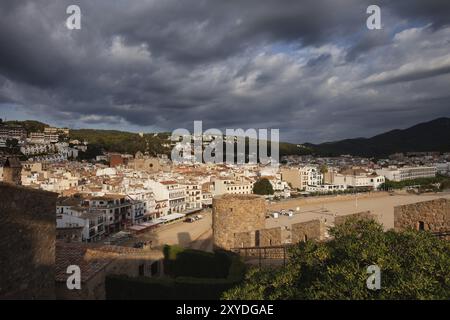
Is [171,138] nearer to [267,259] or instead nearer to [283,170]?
[283,170]

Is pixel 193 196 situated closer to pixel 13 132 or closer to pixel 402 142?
pixel 13 132

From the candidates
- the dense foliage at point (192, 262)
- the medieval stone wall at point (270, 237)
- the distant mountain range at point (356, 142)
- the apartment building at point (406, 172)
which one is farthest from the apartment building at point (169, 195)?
the distant mountain range at point (356, 142)

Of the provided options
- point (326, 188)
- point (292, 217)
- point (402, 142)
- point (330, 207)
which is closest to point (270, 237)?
point (292, 217)

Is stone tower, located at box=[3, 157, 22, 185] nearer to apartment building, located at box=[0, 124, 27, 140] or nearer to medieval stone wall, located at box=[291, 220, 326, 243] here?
medieval stone wall, located at box=[291, 220, 326, 243]

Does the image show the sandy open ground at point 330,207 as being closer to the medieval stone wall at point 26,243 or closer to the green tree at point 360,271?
the medieval stone wall at point 26,243

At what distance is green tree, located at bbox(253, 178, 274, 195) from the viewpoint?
201ft

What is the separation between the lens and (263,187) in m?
61.5

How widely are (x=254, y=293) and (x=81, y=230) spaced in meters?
28.0

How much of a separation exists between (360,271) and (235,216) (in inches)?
349

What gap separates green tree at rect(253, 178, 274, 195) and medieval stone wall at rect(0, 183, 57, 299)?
53.4 meters

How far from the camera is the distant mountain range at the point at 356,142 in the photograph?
407 feet

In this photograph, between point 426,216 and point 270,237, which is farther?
point 270,237
